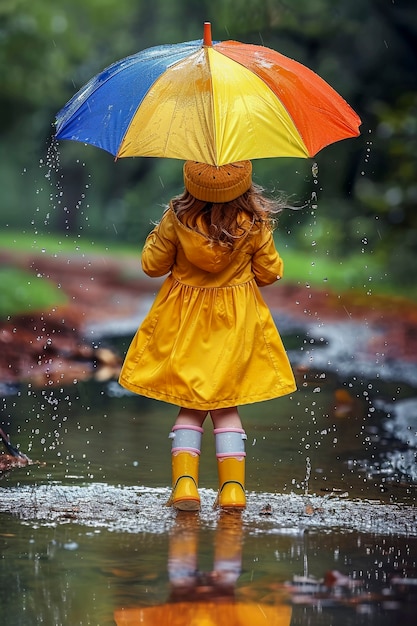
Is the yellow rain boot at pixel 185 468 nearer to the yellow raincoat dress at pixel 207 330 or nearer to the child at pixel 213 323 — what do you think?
the child at pixel 213 323

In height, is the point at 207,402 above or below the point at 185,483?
above

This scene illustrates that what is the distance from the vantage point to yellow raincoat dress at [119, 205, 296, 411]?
20.3 feet

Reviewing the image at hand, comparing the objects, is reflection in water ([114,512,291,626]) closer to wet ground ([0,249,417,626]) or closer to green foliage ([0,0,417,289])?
wet ground ([0,249,417,626])

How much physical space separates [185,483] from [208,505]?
25 cm

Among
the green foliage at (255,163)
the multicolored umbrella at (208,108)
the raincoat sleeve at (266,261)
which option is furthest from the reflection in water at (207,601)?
the green foliage at (255,163)

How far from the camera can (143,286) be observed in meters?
18.0

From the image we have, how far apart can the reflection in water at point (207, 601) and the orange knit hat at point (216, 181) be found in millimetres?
1663

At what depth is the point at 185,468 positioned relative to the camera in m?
6.12

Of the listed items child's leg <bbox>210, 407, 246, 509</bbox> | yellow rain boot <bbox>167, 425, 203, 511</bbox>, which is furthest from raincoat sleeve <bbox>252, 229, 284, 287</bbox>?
yellow rain boot <bbox>167, 425, 203, 511</bbox>

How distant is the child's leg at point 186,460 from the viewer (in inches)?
237

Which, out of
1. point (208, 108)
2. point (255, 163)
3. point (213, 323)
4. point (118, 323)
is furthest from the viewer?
point (255, 163)

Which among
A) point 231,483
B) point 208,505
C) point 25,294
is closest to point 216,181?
point 231,483

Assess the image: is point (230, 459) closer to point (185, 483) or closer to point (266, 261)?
point (185, 483)

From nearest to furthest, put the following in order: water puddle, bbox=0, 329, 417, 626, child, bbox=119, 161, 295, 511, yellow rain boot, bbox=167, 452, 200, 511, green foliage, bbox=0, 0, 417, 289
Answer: water puddle, bbox=0, 329, 417, 626, yellow rain boot, bbox=167, 452, 200, 511, child, bbox=119, 161, 295, 511, green foliage, bbox=0, 0, 417, 289
